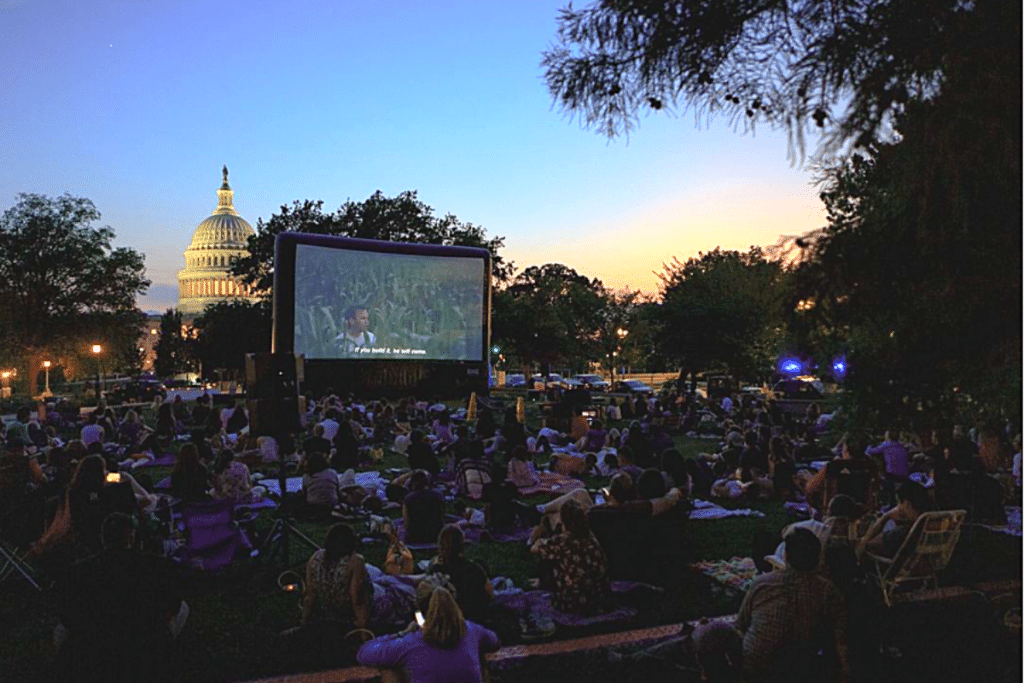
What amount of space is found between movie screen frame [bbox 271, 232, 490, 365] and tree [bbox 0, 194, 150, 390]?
20.4 metres

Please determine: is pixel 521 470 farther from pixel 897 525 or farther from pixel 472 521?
pixel 897 525

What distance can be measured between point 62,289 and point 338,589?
137 feet

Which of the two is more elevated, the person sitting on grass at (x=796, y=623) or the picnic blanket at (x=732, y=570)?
the person sitting on grass at (x=796, y=623)

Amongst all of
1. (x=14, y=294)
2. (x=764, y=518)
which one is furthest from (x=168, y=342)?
(x=764, y=518)

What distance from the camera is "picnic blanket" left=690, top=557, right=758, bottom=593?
7008mm

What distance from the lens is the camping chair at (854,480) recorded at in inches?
336

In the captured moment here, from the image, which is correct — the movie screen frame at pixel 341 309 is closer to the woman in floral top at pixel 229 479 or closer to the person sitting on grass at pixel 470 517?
the woman in floral top at pixel 229 479

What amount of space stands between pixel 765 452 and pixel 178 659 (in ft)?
30.3

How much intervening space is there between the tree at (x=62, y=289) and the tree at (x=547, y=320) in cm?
1911

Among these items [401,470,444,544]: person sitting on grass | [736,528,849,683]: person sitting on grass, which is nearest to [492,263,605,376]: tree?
[401,470,444,544]: person sitting on grass

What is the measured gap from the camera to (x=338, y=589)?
5703mm

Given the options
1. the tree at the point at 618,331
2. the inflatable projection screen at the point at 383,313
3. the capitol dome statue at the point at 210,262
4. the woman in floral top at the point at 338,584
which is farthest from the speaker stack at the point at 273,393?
the capitol dome statue at the point at 210,262

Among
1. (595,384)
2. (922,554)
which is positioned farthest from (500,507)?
(595,384)

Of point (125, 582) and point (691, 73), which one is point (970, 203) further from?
point (125, 582)
